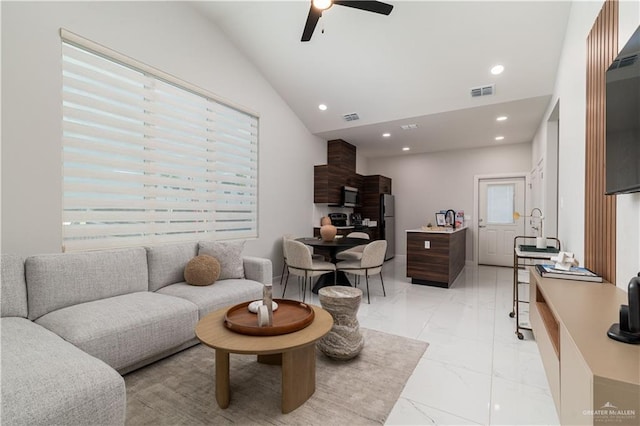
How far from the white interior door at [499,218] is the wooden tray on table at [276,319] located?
571cm

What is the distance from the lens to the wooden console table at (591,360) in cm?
75

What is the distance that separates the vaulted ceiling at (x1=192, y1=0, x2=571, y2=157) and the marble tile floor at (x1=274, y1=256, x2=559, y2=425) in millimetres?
2699

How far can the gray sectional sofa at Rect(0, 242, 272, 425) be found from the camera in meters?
1.17

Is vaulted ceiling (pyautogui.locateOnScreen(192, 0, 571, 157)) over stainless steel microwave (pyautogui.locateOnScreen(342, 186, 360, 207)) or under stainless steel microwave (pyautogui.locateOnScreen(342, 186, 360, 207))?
over

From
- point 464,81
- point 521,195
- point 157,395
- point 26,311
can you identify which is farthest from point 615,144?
point 521,195

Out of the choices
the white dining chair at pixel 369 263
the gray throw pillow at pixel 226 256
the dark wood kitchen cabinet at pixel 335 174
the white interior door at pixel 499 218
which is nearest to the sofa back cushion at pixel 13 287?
the gray throw pillow at pixel 226 256

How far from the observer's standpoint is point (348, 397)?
1.78 m

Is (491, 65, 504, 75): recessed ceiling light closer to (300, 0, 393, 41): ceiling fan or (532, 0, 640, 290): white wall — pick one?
(532, 0, 640, 290): white wall

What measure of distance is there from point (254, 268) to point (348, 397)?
179 centimetres

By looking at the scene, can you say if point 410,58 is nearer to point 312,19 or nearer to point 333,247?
point 312,19

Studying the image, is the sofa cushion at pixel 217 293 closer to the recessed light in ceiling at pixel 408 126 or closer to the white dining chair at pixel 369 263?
the white dining chair at pixel 369 263

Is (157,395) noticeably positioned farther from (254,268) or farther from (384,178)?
(384,178)

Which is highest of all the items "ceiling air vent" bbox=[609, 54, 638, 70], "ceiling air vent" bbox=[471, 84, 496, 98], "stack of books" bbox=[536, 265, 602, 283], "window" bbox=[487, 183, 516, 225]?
"ceiling air vent" bbox=[471, 84, 496, 98]

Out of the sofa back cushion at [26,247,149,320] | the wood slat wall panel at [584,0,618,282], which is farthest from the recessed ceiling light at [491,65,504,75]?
the sofa back cushion at [26,247,149,320]
